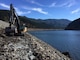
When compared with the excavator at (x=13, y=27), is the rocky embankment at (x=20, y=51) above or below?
below

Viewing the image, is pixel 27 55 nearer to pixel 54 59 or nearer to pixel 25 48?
pixel 25 48

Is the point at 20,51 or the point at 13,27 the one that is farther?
the point at 13,27

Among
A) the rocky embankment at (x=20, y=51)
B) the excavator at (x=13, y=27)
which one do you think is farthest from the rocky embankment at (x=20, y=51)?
the excavator at (x=13, y=27)

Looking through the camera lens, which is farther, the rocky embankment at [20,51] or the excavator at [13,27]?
the excavator at [13,27]

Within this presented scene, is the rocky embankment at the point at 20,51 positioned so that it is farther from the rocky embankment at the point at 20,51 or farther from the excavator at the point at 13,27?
the excavator at the point at 13,27

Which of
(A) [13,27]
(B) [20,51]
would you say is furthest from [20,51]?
(A) [13,27]

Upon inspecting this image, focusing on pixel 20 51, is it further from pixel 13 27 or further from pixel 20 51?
pixel 13 27

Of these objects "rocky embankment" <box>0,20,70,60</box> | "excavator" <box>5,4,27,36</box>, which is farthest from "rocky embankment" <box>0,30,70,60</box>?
"excavator" <box>5,4,27,36</box>

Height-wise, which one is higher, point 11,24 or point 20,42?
point 11,24

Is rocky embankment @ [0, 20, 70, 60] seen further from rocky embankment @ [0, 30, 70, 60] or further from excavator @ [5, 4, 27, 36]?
excavator @ [5, 4, 27, 36]

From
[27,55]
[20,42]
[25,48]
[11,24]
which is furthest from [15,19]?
[27,55]

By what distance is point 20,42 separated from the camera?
19.1 meters

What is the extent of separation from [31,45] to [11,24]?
5.80 m

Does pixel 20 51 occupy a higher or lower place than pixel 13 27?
lower
